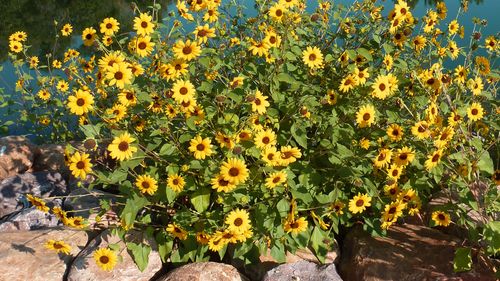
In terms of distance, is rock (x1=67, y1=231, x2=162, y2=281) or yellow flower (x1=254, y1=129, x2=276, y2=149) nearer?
yellow flower (x1=254, y1=129, x2=276, y2=149)

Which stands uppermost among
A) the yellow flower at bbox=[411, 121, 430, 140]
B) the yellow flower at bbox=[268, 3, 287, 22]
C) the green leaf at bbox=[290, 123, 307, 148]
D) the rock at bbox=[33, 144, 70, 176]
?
the yellow flower at bbox=[268, 3, 287, 22]

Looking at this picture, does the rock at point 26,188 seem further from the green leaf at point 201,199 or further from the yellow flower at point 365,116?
the yellow flower at point 365,116

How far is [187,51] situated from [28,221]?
81.2 inches

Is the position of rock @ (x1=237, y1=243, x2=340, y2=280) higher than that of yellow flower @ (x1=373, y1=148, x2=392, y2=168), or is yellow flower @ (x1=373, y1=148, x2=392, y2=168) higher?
yellow flower @ (x1=373, y1=148, x2=392, y2=168)

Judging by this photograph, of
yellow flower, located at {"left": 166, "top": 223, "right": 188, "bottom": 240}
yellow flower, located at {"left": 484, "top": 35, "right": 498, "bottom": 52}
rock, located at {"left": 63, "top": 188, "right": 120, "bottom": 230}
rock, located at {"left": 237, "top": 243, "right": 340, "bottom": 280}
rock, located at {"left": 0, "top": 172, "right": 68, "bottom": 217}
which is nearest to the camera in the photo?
yellow flower, located at {"left": 166, "top": 223, "right": 188, "bottom": 240}

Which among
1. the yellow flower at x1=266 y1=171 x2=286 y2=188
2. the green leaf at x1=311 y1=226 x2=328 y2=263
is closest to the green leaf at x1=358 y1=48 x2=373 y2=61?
the yellow flower at x1=266 y1=171 x2=286 y2=188

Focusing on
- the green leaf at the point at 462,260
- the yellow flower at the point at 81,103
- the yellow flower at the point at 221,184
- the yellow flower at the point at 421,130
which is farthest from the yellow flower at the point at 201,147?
the green leaf at the point at 462,260

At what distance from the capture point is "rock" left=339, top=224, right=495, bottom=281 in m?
3.34

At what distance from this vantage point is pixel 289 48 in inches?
148

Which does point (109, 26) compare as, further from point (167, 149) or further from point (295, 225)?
point (295, 225)

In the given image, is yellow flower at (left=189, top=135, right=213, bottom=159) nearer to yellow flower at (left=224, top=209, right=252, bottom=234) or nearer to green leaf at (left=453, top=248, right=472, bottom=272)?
yellow flower at (left=224, top=209, right=252, bottom=234)

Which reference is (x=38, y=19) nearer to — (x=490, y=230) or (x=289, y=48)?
(x=289, y=48)

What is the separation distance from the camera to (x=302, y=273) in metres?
3.47

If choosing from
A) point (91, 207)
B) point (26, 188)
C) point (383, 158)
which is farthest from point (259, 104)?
point (26, 188)
